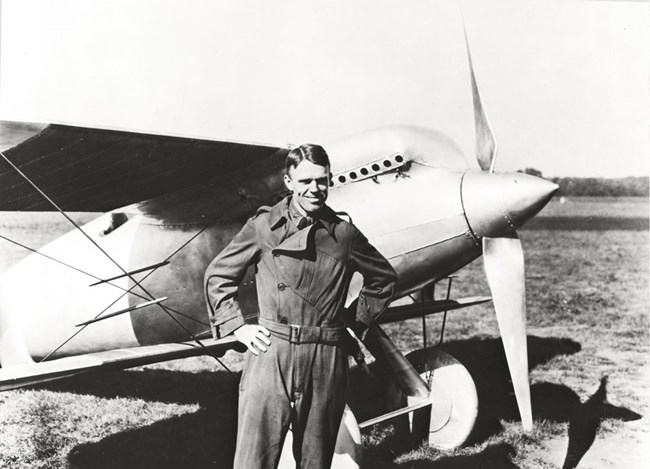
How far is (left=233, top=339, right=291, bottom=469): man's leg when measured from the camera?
2.33 metres

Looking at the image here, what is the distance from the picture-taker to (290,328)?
93.0 inches

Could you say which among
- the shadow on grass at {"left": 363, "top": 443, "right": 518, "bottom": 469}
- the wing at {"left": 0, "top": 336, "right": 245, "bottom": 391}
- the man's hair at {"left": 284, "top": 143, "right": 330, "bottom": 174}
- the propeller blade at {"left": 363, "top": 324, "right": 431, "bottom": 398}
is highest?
the man's hair at {"left": 284, "top": 143, "right": 330, "bottom": 174}

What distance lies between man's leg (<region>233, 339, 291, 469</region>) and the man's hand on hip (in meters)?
0.04

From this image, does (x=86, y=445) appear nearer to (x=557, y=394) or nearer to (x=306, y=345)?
(x=306, y=345)

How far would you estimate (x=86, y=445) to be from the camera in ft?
16.0

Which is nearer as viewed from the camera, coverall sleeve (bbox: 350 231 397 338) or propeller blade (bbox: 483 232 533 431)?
coverall sleeve (bbox: 350 231 397 338)

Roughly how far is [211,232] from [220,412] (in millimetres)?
2022

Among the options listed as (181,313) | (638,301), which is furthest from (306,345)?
(638,301)

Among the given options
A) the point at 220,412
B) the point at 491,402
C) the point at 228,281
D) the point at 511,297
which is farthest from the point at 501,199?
the point at 220,412

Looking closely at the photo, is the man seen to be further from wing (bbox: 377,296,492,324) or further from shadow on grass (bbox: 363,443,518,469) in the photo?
wing (bbox: 377,296,492,324)

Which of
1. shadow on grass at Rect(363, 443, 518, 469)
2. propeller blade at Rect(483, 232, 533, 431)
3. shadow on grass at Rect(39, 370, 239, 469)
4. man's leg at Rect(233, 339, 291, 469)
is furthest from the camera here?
shadow on grass at Rect(39, 370, 239, 469)

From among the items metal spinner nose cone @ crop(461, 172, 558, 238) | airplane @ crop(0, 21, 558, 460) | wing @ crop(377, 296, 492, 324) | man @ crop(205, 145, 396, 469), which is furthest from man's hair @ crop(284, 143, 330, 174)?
wing @ crop(377, 296, 492, 324)

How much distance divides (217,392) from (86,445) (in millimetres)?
1734

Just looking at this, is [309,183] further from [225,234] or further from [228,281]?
[225,234]
